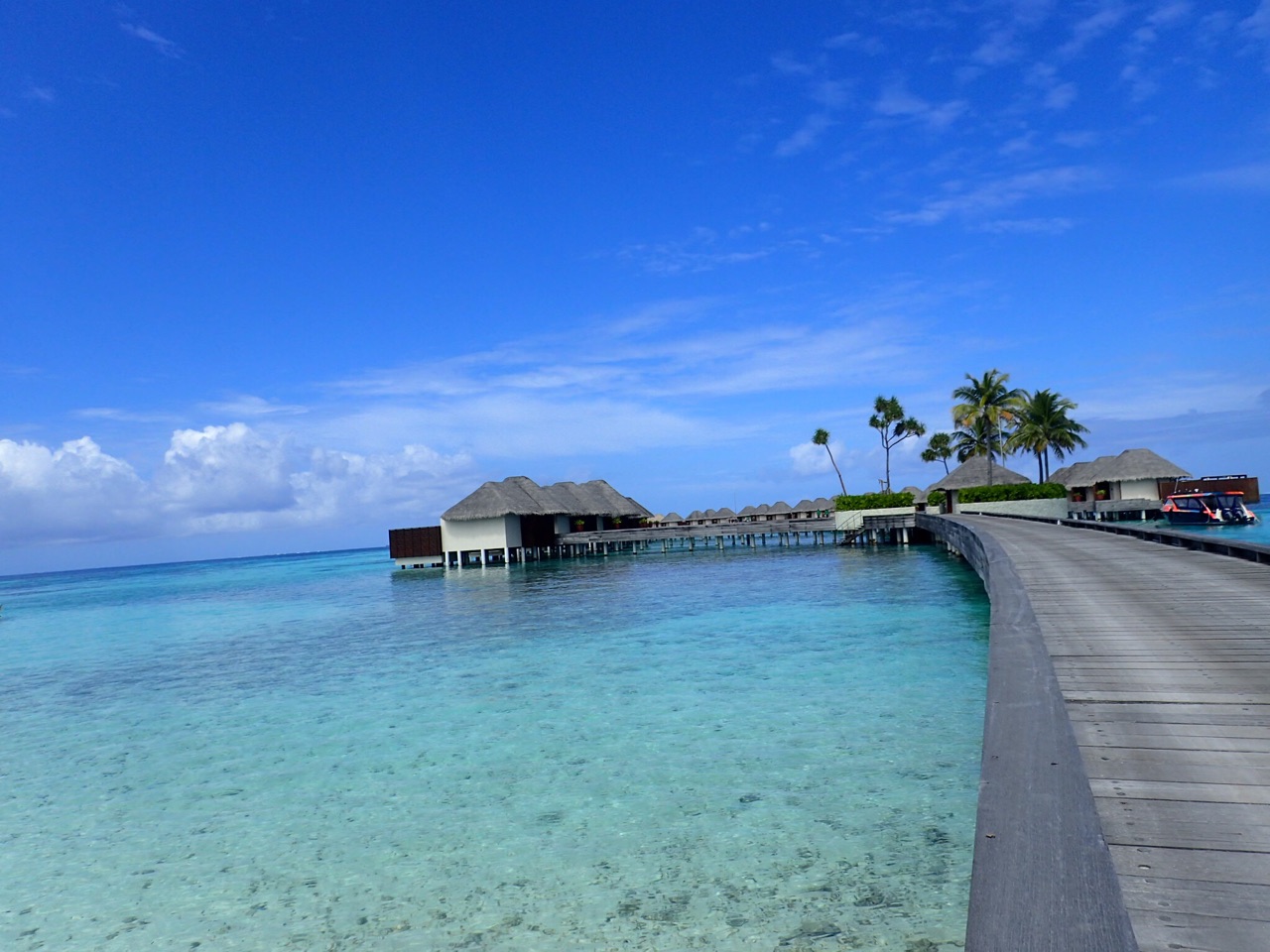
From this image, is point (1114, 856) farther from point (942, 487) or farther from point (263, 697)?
point (942, 487)

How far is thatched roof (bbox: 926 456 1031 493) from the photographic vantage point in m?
37.2

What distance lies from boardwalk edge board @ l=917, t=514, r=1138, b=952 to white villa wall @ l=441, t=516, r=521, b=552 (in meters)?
32.2

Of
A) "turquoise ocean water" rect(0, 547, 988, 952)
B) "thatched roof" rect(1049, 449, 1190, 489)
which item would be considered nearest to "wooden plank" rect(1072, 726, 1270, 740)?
"turquoise ocean water" rect(0, 547, 988, 952)

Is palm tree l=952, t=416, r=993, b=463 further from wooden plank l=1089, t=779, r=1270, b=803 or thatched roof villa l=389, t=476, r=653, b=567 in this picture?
wooden plank l=1089, t=779, r=1270, b=803

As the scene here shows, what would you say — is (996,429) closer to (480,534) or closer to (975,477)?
(975,477)

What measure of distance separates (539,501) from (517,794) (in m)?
32.3

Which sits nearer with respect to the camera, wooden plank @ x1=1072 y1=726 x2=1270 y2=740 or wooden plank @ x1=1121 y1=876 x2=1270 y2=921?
wooden plank @ x1=1121 y1=876 x2=1270 y2=921

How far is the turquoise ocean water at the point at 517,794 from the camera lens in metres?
3.79

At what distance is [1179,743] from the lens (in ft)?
10.4

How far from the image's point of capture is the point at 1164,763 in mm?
2934

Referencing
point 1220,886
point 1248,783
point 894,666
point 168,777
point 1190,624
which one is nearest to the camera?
point 1220,886

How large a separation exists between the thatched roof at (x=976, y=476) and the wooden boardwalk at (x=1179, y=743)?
31120 millimetres

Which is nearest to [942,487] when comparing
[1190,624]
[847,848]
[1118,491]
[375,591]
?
[1118,491]

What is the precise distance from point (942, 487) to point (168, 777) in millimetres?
35666
